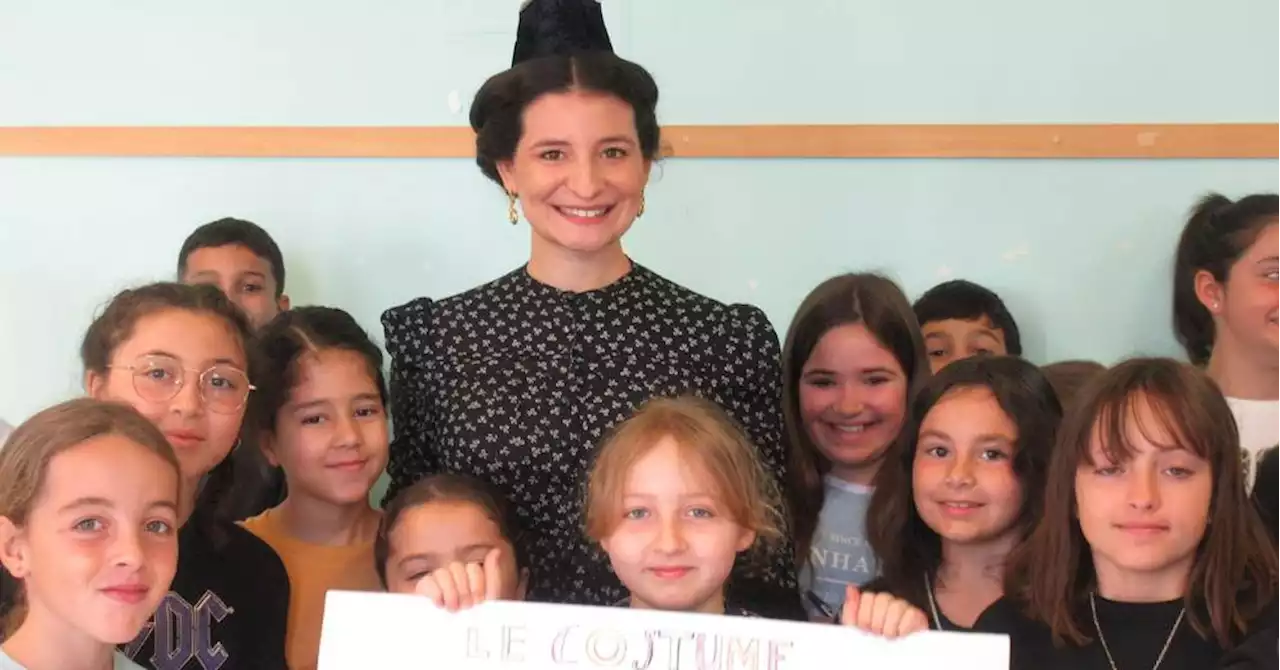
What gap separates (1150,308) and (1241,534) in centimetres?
111

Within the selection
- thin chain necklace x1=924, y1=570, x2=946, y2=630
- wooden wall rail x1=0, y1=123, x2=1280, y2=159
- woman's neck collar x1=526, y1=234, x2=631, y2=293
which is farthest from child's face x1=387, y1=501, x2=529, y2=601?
wooden wall rail x1=0, y1=123, x2=1280, y2=159

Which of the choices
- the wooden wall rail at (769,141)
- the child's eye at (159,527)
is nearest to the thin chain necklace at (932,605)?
the wooden wall rail at (769,141)

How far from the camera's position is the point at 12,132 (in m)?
2.94

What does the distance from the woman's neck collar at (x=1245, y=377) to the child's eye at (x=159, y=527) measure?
2066mm

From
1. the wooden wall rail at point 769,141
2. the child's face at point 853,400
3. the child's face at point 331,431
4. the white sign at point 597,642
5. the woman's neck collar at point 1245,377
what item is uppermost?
the wooden wall rail at point 769,141

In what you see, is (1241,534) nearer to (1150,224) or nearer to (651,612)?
(651,612)

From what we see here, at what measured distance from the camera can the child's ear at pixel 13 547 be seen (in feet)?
5.07

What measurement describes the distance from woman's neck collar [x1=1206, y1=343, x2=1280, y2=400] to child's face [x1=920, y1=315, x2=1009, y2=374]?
459 millimetres

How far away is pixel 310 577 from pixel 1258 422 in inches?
76.7

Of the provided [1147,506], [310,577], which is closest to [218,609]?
[310,577]

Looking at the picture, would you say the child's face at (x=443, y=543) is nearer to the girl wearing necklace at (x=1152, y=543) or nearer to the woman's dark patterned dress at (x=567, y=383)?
the woman's dark patterned dress at (x=567, y=383)

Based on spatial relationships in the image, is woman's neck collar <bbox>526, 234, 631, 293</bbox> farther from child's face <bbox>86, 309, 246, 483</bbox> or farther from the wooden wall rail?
the wooden wall rail

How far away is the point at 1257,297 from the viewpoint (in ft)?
7.93

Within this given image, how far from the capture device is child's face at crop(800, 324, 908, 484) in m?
2.22
